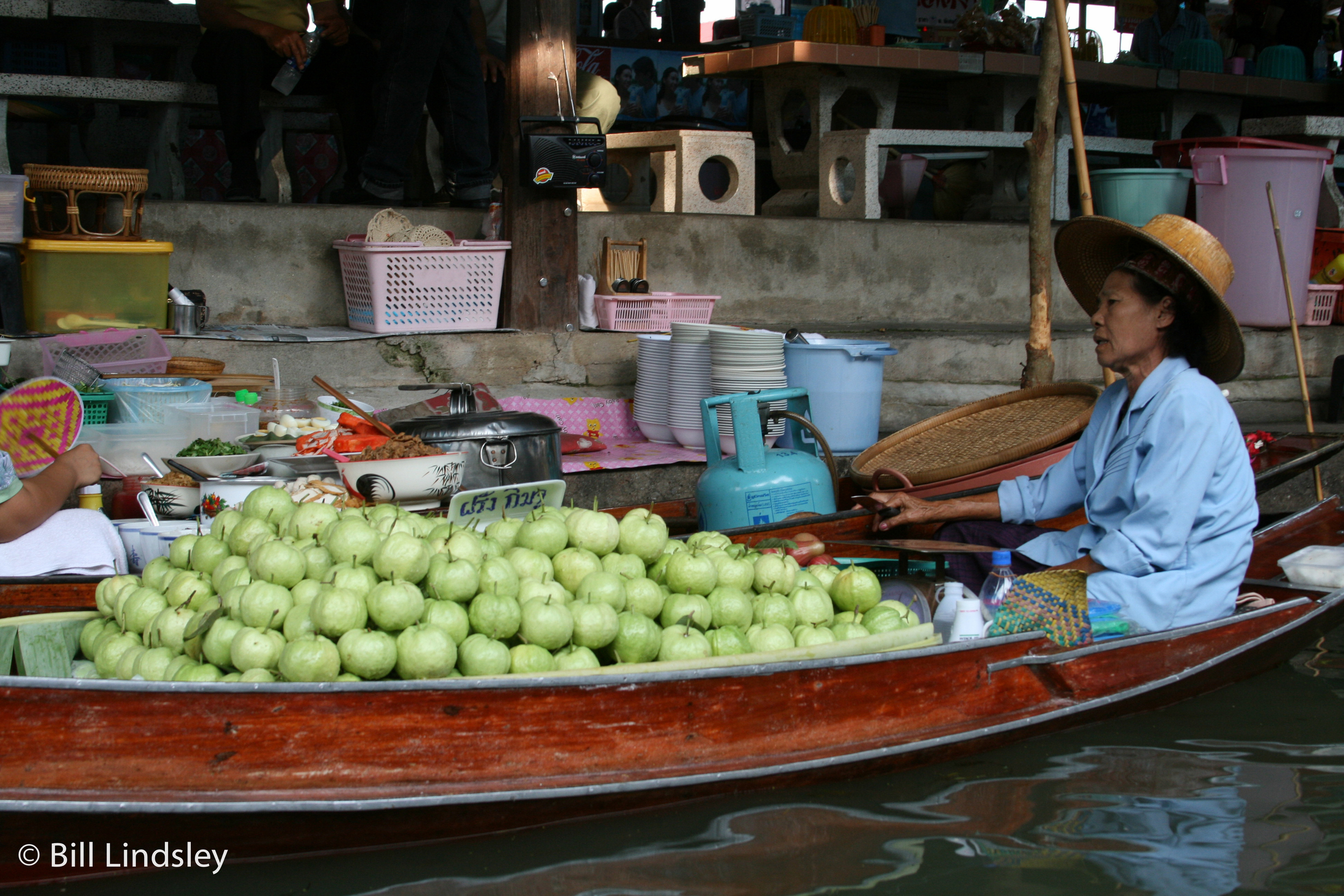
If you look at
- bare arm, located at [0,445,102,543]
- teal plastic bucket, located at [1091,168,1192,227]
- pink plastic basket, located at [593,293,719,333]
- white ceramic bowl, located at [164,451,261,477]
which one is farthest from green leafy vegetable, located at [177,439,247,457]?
teal plastic bucket, located at [1091,168,1192,227]

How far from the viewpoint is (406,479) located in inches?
135

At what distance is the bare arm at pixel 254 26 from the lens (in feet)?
18.1

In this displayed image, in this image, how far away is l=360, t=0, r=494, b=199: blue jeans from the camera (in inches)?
212

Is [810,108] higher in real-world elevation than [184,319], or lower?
higher

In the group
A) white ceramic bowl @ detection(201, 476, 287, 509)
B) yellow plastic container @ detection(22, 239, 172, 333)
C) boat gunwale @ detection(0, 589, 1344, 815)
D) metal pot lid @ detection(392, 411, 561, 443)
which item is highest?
yellow plastic container @ detection(22, 239, 172, 333)

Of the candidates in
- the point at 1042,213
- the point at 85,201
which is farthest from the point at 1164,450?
the point at 85,201

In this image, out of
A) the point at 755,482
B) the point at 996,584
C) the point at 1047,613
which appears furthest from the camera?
the point at 755,482

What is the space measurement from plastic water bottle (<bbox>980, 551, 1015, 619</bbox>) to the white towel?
7.51 ft

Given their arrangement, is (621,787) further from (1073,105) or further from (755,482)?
(1073,105)

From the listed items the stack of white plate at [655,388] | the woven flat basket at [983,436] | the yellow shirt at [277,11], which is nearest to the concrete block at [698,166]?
the stack of white plate at [655,388]

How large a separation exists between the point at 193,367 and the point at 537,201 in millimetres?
1695

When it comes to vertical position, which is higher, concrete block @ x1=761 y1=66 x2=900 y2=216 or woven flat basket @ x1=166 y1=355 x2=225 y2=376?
concrete block @ x1=761 y1=66 x2=900 y2=216

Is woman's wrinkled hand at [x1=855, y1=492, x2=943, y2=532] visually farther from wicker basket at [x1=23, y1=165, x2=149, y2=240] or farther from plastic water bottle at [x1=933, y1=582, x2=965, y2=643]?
wicker basket at [x1=23, y1=165, x2=149, y2=240]

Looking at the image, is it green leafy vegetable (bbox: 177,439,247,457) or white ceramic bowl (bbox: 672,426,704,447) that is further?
white ceramic bowl (bbox: 672,426,704,447)
